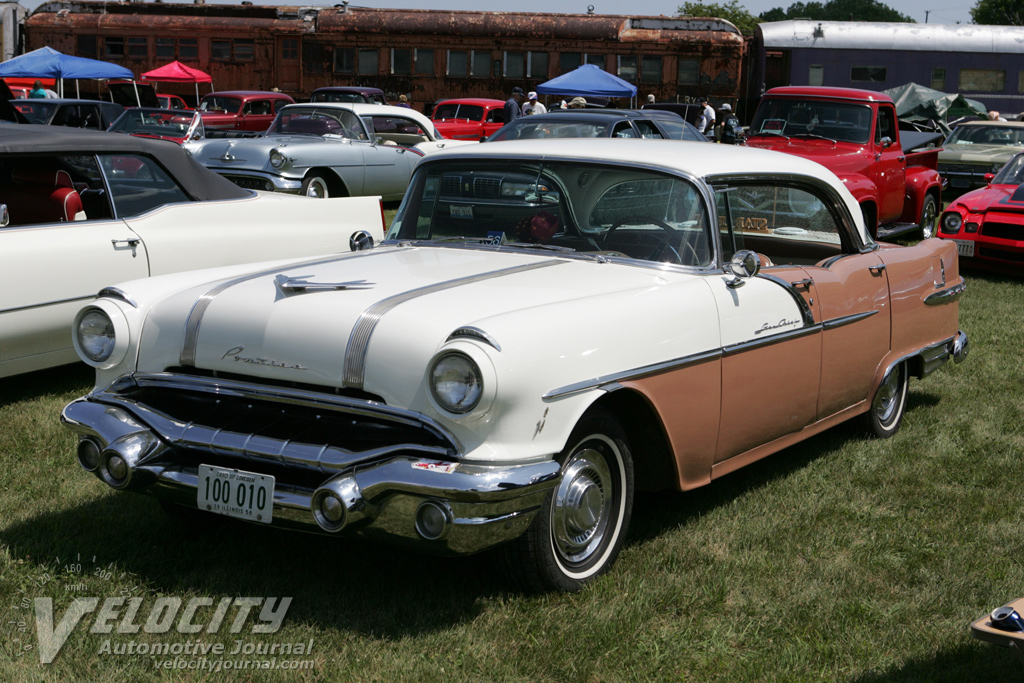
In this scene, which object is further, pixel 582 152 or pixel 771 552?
pixel 582 152

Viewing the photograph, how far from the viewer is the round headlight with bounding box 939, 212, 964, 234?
10461 millimetres

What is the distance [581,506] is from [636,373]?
0.46m

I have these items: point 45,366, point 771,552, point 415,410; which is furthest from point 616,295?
point 45,366

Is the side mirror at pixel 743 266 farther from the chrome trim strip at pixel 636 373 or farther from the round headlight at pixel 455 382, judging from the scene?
the round headlight at pixel 455 382

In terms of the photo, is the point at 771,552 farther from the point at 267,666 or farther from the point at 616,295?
the point at 267,666

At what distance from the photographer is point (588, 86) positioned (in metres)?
20.4

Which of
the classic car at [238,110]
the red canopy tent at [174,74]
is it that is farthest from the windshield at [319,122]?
the red canopy tent at [174,74]

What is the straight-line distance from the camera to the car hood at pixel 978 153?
1588 centimetres

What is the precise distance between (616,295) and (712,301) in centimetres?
46

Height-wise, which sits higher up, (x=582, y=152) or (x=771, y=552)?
(x=582, y=152)

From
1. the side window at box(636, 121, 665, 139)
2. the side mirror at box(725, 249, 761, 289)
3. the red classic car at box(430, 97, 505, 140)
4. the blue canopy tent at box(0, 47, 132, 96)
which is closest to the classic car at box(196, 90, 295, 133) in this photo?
the blue canopy tent at box(0, 47, 132, 96)

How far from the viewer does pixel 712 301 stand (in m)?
3.77

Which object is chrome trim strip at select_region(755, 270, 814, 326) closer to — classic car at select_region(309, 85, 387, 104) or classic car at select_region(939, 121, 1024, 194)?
classic car at select_region(939, 121, 1024, 194)

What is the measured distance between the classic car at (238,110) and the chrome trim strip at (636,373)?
1906cm
